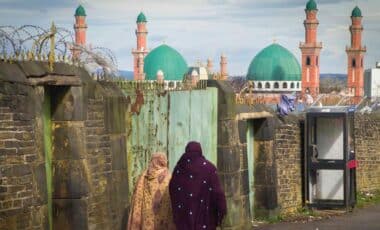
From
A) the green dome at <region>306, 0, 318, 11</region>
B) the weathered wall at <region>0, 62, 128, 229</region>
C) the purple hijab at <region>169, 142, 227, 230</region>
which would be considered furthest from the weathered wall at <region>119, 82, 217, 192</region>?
the green dome at <region>306, 0, 318, 11</region>

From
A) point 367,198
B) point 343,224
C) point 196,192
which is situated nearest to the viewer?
point 196,192

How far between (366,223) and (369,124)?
20.1 ft

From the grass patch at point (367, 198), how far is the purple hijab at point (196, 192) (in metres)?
10.4

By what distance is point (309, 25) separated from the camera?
82.1m

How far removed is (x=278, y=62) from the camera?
75.7 meters

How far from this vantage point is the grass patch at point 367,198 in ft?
60.4

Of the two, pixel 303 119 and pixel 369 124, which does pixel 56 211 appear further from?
pixel 369 124

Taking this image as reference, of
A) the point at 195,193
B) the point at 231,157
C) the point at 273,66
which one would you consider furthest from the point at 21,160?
the point at 273,66

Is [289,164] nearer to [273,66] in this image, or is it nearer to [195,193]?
[195,193]

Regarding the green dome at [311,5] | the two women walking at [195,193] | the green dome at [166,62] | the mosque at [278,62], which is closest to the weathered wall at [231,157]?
the two women walking at [195,193]

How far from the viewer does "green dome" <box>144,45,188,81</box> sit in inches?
2510

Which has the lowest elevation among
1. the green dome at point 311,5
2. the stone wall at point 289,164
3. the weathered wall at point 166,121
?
the stone wall at point 289,164

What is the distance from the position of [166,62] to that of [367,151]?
146 ft

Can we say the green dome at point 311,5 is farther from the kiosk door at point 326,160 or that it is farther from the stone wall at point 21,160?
the stone wall at point 21,160
